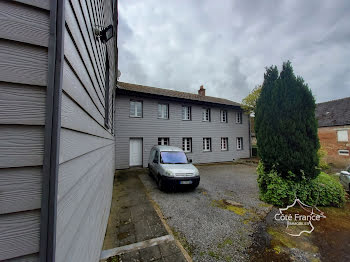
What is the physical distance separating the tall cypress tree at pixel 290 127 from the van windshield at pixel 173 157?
3.42 m

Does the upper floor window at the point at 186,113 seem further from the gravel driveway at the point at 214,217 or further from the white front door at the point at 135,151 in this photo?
the gravel driveway at the point at 214,217

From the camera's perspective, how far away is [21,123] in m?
0.71

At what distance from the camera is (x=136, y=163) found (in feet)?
36.3

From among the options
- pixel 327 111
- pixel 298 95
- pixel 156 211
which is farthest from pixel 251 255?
pixel 327 111

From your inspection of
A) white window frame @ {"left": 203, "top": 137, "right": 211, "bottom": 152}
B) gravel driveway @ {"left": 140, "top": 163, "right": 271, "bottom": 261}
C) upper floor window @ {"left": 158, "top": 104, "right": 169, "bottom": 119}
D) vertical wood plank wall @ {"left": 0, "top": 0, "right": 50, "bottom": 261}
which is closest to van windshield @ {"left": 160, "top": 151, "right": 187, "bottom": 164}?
gravel driveway @ {"left": 140, "top": 163, "right": 271, "bottom": 261}

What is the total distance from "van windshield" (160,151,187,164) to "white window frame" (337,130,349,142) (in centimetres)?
1769

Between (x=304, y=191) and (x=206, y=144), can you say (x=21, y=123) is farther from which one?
(x=206, y=144)

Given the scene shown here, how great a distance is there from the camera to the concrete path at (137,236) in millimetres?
2674

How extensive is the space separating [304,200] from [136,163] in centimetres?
957

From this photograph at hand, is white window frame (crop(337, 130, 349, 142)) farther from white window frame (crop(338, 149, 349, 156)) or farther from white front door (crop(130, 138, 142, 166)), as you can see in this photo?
white front door (crop(130, 138, 142, 166))

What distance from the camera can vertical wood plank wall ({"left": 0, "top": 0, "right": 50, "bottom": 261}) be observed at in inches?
26.4

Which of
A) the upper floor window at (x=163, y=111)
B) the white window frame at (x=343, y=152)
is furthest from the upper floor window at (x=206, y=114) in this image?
the white window frame at (x=343, y=152)

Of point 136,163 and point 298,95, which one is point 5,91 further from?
point 136,163

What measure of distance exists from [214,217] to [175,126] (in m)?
8.72
